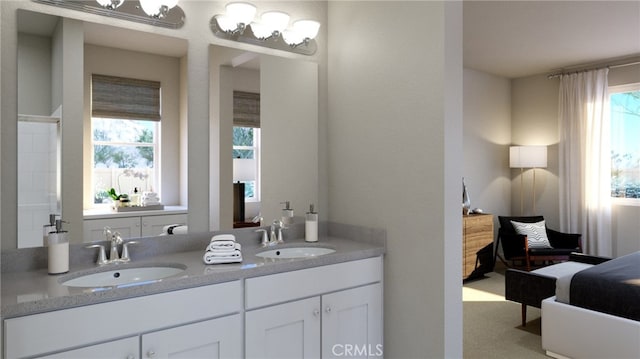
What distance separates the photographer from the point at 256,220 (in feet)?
8.41

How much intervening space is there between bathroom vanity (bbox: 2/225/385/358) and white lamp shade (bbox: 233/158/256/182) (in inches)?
12.8

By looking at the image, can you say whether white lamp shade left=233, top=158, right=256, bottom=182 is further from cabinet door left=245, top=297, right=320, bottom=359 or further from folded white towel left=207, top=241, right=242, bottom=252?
cabinet door left=245, top=297, right=320, bottom=359

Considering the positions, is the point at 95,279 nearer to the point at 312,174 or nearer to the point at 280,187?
the point at 280,187

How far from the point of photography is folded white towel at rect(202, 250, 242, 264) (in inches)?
76.7

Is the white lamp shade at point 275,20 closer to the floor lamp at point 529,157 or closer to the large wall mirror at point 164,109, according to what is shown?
the large wall mirror at point 164,109

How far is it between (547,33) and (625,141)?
213 cm

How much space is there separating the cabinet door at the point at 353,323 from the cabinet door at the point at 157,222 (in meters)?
0.90

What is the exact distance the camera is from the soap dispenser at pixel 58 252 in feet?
5.74

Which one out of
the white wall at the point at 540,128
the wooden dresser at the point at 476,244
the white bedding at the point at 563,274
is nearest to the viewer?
the white bedding at the point at 563,274

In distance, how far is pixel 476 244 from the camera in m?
5.01

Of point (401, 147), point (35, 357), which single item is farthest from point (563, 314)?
point (35, 357)

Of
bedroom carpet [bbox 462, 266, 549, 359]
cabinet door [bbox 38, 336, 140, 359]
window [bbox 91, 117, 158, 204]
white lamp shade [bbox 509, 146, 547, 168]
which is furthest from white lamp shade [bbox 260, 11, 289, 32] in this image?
white lamp shade [bbox 509, 146, 547, 168]

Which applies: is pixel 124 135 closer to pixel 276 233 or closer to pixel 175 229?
pixel 175 229

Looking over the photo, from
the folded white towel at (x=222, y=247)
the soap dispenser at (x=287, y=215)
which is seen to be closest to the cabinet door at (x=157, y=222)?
the folded white towel at (x=222, y=247)
